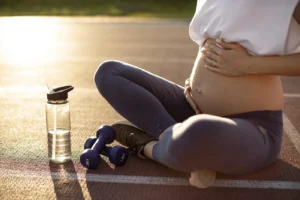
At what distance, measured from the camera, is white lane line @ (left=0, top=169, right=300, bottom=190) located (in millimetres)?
3422

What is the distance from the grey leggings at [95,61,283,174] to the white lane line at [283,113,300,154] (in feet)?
2.46

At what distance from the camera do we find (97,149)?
3.77 meters

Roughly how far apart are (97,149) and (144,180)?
0.43 meters

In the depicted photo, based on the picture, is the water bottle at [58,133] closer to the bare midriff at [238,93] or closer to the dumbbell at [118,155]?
the dumbbell at [118,155]

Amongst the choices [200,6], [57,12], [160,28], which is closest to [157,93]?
[200,6]

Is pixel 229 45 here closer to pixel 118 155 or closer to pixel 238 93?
pixel 238 93

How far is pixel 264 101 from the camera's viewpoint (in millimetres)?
3533

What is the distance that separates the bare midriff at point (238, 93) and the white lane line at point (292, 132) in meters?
0.74

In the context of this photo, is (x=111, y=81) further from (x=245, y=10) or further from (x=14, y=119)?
(x=14, y=119)

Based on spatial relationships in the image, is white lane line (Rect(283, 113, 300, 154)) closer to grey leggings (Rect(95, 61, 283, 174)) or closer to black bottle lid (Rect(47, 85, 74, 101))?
grey leggings (Rect(95, 61, 283, 174))

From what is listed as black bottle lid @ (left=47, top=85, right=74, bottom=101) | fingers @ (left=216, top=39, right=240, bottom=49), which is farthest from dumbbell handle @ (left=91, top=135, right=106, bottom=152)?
fingers @ (left=216, top=39, right=240, bottom=49)

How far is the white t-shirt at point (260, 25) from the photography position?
338cm

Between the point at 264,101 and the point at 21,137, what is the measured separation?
172 cm

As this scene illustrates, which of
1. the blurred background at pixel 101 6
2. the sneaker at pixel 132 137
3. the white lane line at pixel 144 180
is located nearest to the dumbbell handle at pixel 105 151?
the sneaker at pixel 132 137
